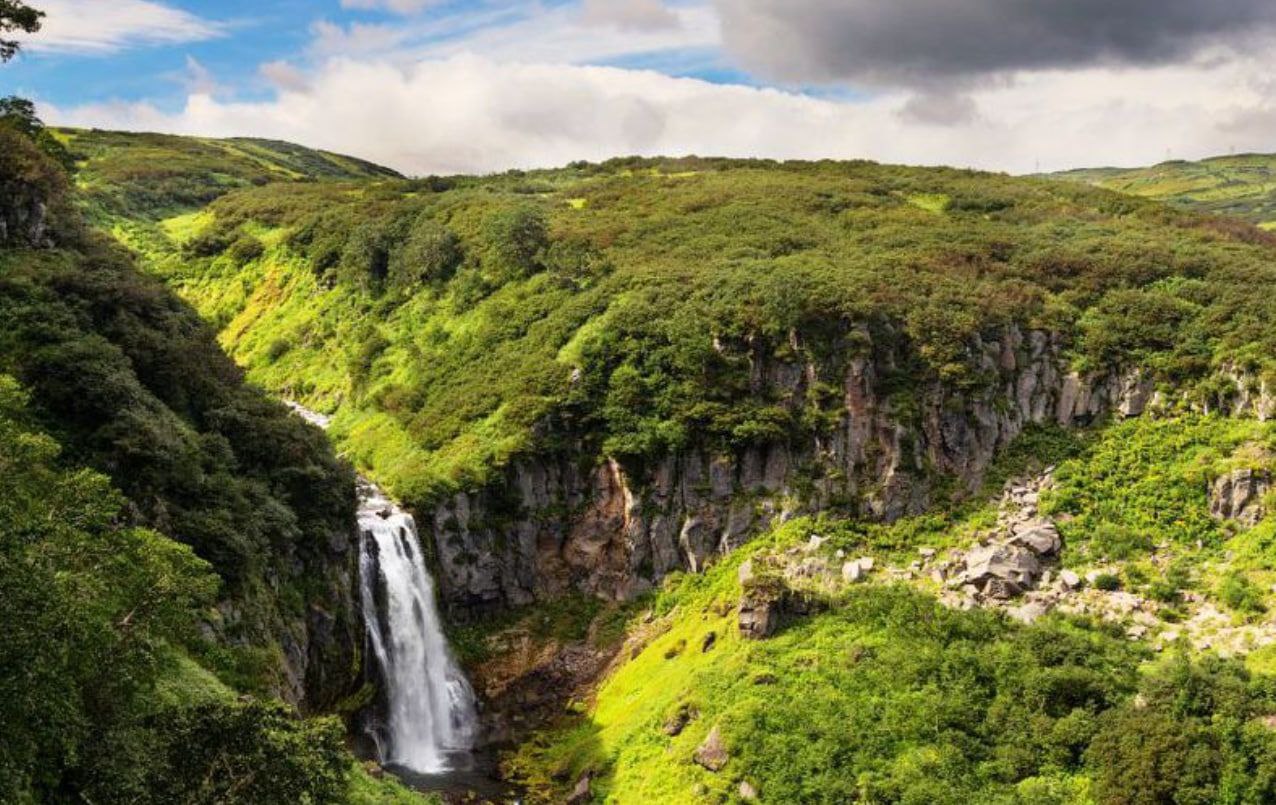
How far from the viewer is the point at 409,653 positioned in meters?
54.0

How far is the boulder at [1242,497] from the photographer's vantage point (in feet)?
169

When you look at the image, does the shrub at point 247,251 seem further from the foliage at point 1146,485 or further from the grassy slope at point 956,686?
the foliage at point 1146,485

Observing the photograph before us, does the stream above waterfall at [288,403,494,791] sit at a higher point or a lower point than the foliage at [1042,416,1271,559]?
lower

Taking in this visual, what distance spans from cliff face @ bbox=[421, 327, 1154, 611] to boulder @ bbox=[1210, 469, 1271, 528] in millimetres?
9232

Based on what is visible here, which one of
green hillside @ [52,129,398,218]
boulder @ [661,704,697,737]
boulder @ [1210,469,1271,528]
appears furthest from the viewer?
green hillside @ [52,129,398,218]

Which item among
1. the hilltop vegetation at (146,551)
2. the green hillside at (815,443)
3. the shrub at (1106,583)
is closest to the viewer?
the hilltop vegetation at (146,551)

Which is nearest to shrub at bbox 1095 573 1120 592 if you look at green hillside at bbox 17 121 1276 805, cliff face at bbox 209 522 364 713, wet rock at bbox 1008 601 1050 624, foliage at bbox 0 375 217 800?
green hillside at bbox 17 121 1276 805

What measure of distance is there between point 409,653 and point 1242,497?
45489mm

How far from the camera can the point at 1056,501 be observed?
55.7 m

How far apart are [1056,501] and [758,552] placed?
17056 mm

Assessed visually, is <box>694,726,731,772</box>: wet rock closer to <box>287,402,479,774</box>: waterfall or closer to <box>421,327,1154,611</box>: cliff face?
<box>287,402,479,774</box>: waterfall

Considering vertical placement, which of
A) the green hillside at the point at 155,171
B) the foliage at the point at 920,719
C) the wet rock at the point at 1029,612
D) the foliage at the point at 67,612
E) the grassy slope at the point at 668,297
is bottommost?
the foliage at the point at 920,719

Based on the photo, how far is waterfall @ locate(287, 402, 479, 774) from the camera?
169 ft

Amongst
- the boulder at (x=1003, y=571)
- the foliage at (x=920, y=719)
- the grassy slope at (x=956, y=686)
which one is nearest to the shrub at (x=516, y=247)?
the grassy slope at (x=956, y=686)
